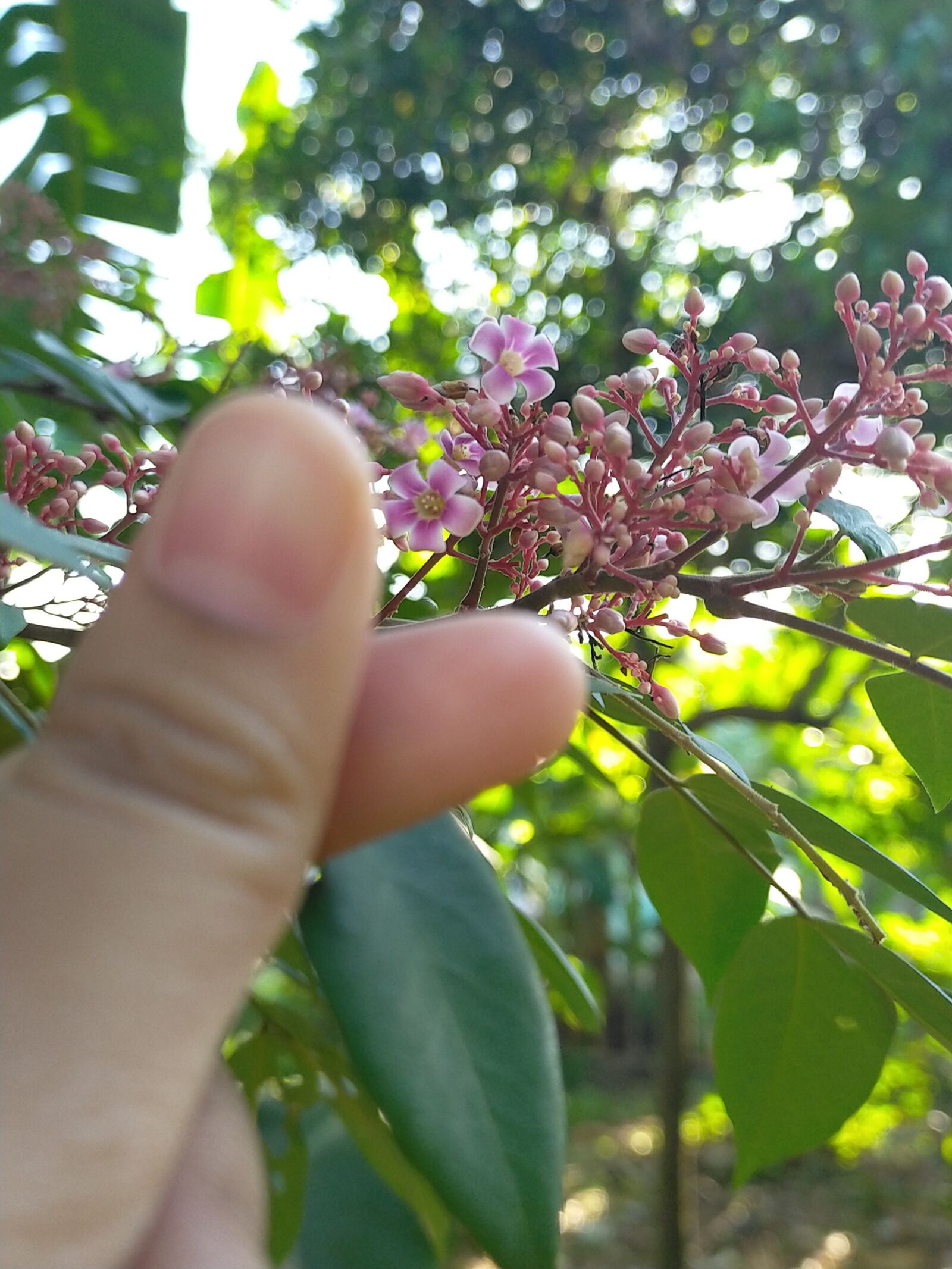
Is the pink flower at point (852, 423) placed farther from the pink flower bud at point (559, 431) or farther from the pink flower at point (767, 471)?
the pink flower bud at point (559, 431)

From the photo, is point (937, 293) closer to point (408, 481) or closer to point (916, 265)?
point (916, 265)

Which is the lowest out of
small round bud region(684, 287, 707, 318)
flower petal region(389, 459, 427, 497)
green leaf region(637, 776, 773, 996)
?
green leaf region(637, 776, 773, 996)

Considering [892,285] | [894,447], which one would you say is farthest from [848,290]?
[894,447]

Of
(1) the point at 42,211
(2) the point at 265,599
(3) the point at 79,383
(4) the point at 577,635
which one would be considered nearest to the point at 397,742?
(2) the point at 265,599

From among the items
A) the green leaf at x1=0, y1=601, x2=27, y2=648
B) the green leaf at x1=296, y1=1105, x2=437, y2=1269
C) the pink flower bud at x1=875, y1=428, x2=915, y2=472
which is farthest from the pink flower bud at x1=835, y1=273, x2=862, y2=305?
the green leaf at x1=296, y1=1105, x2=437, y2=1269

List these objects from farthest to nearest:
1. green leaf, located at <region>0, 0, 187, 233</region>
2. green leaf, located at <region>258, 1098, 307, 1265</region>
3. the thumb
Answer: green leaf, located at <region>0, 0, 187, 233</region>, green leaf, located at <region>258, 1098, 307, 1265</region>, the thumb

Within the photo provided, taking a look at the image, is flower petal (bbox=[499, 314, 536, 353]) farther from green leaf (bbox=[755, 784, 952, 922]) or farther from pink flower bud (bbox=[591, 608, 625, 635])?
green leaf (bbox=[755, 784, 952, 922])

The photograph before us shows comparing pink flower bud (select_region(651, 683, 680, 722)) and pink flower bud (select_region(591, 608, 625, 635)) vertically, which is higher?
pink flower bud (select_region(591, 608, 625, 635))
